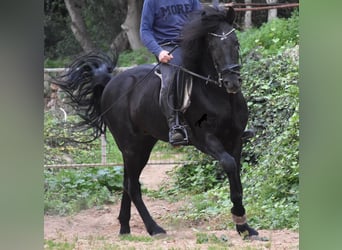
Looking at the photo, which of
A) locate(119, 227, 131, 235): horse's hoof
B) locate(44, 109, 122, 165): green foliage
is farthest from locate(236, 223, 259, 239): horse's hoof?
locate(44, 109, 122, 165): green foliage

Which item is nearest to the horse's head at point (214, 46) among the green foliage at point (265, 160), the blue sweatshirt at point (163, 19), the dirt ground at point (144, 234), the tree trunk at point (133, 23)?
the blue sweatshirt at point (163, 19)

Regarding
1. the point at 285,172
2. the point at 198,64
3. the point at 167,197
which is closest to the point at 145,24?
the point at 198,64

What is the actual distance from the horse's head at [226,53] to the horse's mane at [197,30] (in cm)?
5

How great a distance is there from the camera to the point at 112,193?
884 cm

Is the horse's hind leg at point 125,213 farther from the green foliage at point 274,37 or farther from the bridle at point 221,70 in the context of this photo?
the green foliage at point 274,37

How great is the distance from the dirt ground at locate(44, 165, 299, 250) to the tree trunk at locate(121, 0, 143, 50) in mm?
8632

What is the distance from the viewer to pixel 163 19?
589cm

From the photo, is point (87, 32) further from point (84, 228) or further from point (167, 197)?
point (84, 228)

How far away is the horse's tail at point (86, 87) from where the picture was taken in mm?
7094

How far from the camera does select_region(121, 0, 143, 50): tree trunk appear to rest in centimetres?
1709

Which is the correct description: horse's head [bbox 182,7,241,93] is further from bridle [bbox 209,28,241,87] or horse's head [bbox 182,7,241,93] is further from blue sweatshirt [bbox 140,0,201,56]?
blue sweatshirt [bbox 140,0,201,56]

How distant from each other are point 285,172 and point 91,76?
7.81 feet
